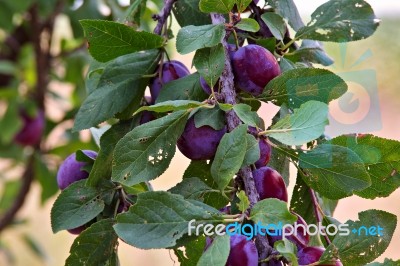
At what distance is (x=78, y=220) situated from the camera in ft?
1.70

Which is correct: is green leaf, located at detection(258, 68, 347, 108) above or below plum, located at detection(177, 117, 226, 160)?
above

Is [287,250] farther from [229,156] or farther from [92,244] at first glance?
[92,244]

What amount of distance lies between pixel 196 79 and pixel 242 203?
13 cm

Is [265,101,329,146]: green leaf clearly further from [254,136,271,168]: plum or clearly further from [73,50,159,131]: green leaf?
[73,50,159,131]: green leaf

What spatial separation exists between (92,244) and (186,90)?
5.4 inches

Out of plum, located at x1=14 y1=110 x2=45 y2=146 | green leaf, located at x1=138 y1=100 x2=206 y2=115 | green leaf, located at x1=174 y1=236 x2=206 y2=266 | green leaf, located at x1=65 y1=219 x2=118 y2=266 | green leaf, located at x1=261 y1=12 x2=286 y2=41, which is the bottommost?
plum, located at x1=14 y1=110 x2=45 y2=146

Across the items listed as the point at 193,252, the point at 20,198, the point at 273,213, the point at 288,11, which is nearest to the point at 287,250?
the point at 273,213

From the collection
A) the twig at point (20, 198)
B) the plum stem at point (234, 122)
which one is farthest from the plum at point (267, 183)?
the twig at point (20, 198)

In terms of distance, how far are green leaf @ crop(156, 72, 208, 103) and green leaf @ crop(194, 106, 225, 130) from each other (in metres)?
0.04

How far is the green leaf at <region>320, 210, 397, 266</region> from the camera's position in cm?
43

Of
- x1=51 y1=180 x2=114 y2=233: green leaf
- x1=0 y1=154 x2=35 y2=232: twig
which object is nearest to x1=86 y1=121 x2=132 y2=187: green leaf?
x1=51 y1=180 x2=114 y2=233: green leaf

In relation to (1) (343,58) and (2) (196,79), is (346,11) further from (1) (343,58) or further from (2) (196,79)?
(2) (196,79)

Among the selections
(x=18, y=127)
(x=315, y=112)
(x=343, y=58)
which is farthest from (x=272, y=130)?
(x=18, y=127)

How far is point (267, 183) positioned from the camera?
0.45 meters
